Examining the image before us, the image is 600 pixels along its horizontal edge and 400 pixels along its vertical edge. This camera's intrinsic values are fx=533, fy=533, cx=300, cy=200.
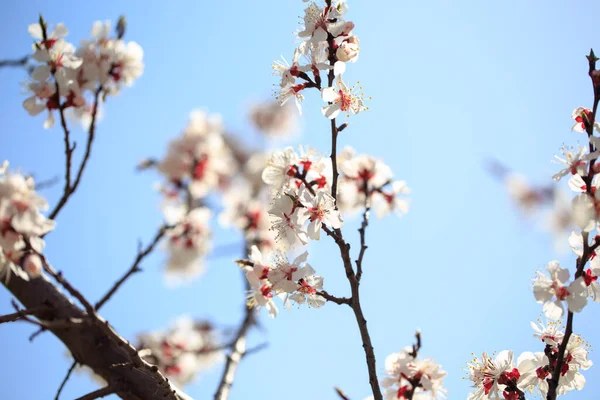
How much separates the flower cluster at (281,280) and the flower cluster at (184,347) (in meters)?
3.78

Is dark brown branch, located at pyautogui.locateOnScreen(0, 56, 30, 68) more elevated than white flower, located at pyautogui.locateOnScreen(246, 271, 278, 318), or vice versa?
dark brown branch, located at pyautogui.locateOnScreen(0, 56, 30, 68)

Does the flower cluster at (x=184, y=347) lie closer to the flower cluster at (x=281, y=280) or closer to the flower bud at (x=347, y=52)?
the flower cluster at (x=281, y=280)

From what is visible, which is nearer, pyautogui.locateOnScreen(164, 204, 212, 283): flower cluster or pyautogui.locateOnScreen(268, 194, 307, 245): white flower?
pyautogui.locateOnScreen(268, 194, 307, 245): white flower

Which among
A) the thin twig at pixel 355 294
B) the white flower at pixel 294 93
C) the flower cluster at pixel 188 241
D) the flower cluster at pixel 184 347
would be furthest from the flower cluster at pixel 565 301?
the flower cluster at pixel 184 347

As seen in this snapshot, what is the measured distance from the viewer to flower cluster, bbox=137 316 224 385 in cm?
559

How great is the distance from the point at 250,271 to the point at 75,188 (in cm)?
86

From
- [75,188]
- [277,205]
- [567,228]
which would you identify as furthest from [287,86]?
[567,228]

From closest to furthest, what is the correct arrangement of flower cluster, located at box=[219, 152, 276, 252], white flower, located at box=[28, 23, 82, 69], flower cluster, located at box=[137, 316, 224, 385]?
white flower, located at box=[28, 23, 82, 69] < flower cluster, located at box=[219, 152, 276, 252] < flower cluster, located at box=[137, 316, 224, 385]

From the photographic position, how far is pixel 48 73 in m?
2.53

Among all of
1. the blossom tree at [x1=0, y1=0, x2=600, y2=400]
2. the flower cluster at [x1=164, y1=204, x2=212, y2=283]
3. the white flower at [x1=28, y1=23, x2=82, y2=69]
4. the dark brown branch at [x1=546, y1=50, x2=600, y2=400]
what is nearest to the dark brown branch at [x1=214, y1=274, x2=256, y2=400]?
the blossom tree at [x1=0, y1=0, x2=600, y2=400]

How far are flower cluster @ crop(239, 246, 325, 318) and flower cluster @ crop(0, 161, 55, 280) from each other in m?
0.75

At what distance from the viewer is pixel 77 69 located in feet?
8.80

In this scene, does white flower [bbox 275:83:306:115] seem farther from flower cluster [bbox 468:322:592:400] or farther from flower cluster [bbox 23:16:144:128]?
flower cluster [bbox 468:322:592:400]

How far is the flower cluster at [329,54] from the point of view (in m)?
1.87
